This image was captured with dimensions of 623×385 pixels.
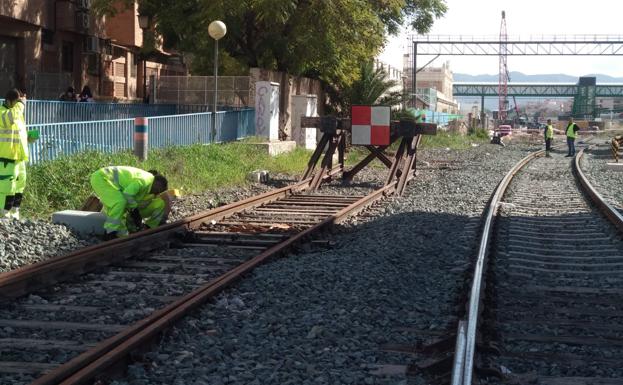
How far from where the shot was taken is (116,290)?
688 centimetres

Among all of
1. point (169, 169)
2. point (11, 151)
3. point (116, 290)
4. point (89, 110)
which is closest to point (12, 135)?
point (11, 151)

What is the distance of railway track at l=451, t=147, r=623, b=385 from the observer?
503 cm

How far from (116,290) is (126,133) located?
10630 millimetres

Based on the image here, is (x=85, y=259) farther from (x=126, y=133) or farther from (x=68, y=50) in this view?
(x=68, y=50)

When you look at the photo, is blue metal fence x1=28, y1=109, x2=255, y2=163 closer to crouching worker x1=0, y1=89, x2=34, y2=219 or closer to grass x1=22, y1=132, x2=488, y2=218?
grass x1=22, y1=132, x2=488, y2=218

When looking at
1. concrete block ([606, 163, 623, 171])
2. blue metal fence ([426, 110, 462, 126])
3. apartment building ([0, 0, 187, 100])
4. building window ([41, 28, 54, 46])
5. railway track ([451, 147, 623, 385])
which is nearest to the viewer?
railway track ([451, 147, 623, 385])

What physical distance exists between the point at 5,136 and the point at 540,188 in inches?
469

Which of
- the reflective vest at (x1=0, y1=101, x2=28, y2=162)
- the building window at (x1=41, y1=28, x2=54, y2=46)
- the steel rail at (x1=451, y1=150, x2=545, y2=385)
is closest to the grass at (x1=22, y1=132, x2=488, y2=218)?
the reflective vest at (x1=0, y1=101, x2=28, y2=162)

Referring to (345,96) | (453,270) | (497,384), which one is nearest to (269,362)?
(497,384)

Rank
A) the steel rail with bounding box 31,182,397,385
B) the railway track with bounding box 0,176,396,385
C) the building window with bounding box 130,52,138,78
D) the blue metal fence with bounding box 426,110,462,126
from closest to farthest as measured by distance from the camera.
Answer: the steel rail with bounding box 31,182,397,385 < the railway track with bounding box 0,176,396,385 < the building window with bounding box 130,52,138,78 < the blue metal fence with bounding box 426,110,462,126

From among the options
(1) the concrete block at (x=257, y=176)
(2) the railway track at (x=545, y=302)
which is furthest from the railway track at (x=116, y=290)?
(1) the concrete block at (x=257, y=176)

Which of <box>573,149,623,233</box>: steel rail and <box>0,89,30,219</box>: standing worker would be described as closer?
<box>0,89,30,219</box>: standing worker

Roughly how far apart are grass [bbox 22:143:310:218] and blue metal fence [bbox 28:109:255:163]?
51 cm

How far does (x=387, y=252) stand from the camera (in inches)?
352
